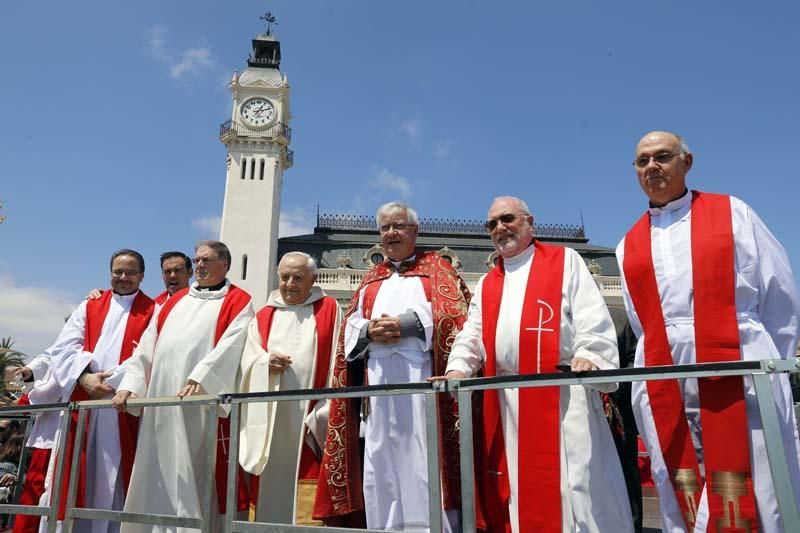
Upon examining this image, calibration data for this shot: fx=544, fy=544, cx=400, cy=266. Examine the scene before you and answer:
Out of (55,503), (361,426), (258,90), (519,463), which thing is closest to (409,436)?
(361,426)

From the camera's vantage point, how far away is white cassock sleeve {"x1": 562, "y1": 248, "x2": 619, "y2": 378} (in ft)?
9.17

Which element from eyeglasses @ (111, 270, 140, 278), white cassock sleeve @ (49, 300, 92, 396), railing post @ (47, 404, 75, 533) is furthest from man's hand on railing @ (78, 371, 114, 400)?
eyeglasses @ (111, 270, 140, 278)

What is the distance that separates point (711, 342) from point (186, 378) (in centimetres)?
349

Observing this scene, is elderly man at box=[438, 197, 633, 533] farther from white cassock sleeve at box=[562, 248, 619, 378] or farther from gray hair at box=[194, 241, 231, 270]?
gray hair at box=[194, 241, 231, 270]

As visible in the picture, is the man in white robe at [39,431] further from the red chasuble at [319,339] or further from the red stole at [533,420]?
the red stole at [533,420]

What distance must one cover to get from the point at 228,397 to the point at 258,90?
34464mm

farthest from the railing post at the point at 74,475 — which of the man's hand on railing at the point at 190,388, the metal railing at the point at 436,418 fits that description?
the man's hand on railing at the point at 190,388

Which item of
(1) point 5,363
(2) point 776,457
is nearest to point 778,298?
(2) point 776,457

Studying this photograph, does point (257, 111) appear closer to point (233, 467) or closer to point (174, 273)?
point (174, 273)

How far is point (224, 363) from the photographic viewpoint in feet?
13.3

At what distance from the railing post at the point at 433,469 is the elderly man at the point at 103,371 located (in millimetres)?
2674

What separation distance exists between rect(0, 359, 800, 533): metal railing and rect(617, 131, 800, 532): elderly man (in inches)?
18.4

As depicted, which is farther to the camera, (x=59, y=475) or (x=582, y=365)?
(x=59, y=475)

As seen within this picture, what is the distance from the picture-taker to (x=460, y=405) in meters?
2.34
